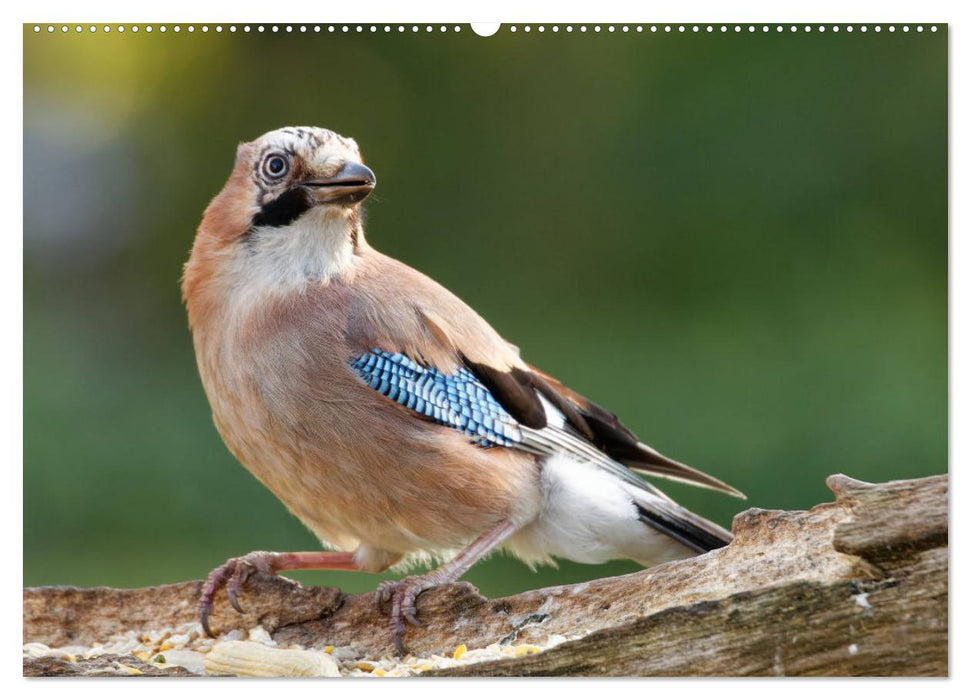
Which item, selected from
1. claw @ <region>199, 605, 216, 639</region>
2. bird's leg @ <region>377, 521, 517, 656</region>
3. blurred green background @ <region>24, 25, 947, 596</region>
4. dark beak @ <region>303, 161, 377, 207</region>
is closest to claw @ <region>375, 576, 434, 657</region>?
bird's leg @ <region>377, 521, 517, 656</region>

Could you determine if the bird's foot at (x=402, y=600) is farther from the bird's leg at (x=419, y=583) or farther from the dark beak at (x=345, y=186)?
the dark beak at (x=345, y=186)

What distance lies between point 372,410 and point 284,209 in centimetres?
66

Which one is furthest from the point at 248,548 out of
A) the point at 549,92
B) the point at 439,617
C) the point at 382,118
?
the point at 549,92

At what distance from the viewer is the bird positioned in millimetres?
4004

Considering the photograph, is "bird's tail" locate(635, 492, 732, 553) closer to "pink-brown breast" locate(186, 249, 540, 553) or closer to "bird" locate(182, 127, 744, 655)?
"bird" locate(182, 127, 744, 655)

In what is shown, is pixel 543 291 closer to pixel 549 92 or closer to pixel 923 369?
pixel 549 92

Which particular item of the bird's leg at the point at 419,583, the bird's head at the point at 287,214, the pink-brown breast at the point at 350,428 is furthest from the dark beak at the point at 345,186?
the bird's leg at the point at 419,583

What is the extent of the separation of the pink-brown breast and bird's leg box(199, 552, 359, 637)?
8.5 inches

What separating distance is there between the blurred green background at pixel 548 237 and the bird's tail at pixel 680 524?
0.95ft

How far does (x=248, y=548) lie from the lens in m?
4.83

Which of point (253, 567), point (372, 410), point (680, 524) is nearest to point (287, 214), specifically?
point (372, 410)

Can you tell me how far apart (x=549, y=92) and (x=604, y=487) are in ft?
4.14

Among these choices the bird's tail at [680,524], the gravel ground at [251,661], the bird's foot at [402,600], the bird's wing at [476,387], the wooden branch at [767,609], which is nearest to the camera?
the wooden branch at [767,609]

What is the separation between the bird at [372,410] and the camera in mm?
4004
